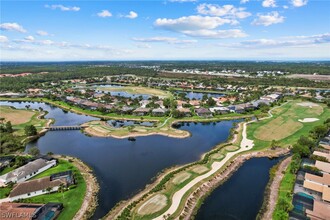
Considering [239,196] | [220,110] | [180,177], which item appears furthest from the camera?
[220,110]

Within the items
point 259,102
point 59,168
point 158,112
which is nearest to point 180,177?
point 59,168

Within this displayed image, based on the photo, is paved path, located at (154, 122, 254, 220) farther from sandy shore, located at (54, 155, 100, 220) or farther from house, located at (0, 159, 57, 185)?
house, located at (0, 159, 57, 185)

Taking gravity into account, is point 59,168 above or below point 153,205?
above

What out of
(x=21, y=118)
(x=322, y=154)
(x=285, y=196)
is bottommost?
(x=285, y=196)

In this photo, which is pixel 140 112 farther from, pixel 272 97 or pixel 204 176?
pixel 272 97

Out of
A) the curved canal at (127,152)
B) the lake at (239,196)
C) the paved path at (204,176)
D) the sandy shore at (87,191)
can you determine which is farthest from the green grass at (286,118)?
the sandy shore at (87,191)

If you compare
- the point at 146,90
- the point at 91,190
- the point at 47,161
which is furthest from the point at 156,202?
the point at 146,90

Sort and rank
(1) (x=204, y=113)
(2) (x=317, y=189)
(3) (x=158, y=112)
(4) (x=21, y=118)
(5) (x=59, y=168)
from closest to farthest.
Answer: (2) (x=317, y=189) → (5) (x=59, y=168) → (4) (x=21, y=118) → (1) (x=204, y=113) → (3) (x=158, y=112)

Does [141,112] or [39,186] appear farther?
[141,112]

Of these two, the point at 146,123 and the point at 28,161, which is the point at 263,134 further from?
the point at 28,161
